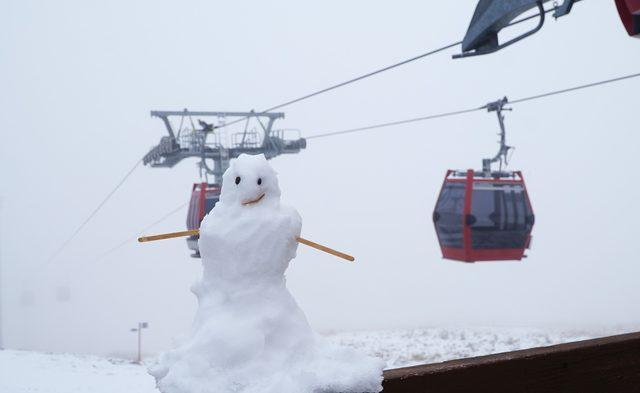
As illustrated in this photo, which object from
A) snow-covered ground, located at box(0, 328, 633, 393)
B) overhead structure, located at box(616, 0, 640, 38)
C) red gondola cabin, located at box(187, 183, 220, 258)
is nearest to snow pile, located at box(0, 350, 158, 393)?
snow-covered ground, located at box(0, 328, 633, 393)

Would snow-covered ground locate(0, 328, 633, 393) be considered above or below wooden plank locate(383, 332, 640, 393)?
below

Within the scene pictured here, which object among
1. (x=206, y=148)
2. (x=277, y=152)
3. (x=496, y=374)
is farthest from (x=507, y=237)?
(x=496, y=374)

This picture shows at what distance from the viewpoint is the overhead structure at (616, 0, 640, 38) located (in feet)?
7.39

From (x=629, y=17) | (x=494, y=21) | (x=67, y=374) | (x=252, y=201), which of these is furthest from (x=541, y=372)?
(x=67, y=374)

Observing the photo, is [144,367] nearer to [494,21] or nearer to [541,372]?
[494,21]

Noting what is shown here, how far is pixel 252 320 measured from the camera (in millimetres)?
1220

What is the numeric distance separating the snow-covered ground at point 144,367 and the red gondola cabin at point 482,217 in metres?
1.58

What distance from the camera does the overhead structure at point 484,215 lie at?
5855mm

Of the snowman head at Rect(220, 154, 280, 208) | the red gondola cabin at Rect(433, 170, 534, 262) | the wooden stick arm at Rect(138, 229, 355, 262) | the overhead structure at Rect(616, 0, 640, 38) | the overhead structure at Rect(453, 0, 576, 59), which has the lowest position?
the red gondola cabin at Rect(433, 170, 534, 262)

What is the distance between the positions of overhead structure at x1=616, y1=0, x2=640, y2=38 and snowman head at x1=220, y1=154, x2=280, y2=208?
5.67 feet

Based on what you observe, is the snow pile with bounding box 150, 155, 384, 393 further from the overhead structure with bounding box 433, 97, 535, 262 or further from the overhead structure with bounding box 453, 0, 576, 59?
the overhead structure with bounding box 433, 97, 535, 262

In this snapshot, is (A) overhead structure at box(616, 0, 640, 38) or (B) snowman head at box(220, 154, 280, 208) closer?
(B) snowman head at box(220, 154, 280, 208)

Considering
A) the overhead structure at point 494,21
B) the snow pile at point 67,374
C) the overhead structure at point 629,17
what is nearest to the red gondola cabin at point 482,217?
A: the overhead structure at point 494,21

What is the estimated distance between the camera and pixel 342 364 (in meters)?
1.20
